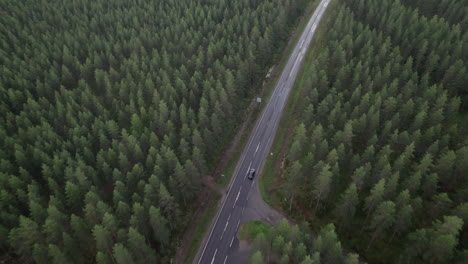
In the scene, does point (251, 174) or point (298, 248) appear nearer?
point (298, 248)

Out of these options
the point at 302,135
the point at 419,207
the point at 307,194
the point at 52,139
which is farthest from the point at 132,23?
the point at 419,207

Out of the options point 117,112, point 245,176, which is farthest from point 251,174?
point 117,112

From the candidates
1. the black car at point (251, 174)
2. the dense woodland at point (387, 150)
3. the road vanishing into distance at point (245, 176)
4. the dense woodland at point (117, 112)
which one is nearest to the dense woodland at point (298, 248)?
the dense woodland at point (387, 150)

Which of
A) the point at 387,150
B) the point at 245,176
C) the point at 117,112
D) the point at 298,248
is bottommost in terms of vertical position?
the point at 245,176

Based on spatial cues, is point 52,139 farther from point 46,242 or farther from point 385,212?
point 385,212

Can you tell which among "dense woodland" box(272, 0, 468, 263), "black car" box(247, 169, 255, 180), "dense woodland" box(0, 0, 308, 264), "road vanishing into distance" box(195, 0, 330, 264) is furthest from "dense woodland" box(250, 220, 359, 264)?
"black car" box(247, 169, 255, 180)

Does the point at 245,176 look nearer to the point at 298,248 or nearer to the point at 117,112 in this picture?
the point at 298,248

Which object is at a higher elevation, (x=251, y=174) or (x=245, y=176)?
A: (x=251, y=174)
